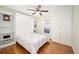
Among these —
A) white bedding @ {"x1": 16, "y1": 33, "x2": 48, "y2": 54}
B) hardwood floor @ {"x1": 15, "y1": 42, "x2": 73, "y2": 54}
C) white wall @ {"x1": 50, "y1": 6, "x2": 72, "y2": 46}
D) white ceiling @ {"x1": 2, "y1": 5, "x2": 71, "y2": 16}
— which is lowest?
hardwood floor @ {"x1": 15, "y1": 42, "x2": 73, "y2": 54}

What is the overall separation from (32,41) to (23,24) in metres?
0.37

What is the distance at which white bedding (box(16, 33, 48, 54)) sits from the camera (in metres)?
1.38

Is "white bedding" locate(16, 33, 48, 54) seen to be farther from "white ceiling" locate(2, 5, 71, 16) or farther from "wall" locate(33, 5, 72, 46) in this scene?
"white ceiling" locate(2, 5, 71, 16)

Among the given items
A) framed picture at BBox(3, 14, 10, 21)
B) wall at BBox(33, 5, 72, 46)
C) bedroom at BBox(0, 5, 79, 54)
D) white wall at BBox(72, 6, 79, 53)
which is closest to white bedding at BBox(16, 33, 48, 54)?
bedroom at BBox(0, 5, 79, 54)

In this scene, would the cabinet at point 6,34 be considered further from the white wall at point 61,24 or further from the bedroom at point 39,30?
the white wall at point 61,24

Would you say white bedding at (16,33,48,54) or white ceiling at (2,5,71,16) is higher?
white ceiling at (2,5,71,16)

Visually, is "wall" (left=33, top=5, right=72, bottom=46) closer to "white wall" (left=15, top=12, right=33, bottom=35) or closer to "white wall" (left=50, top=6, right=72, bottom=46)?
"white wall" (left=50, top=6, right=72, bottom=46)

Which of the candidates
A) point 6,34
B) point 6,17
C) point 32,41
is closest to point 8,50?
point 6,34

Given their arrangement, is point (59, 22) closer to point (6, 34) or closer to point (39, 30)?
point (39, 30)

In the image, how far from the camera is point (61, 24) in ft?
4.69

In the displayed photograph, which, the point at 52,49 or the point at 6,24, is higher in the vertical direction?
the point at 6,24
